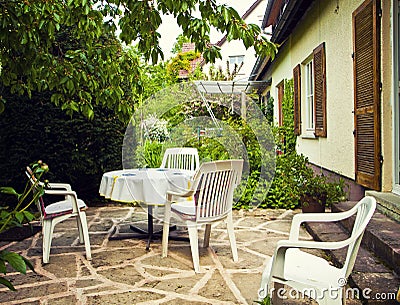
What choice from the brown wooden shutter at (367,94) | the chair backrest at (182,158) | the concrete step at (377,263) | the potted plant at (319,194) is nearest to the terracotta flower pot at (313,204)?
the potted plant at (319,194)

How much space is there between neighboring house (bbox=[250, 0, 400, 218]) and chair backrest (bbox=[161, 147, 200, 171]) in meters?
1.99

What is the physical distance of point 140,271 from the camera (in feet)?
12.4

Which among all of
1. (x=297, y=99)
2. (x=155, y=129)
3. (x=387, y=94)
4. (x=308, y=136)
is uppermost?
(x=297, y=99)

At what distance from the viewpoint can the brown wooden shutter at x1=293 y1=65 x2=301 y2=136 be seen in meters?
8.51

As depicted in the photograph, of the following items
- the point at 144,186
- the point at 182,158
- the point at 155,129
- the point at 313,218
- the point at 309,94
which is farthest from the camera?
the point at 155,129

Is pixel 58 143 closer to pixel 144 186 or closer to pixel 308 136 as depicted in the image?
pixel 144 186

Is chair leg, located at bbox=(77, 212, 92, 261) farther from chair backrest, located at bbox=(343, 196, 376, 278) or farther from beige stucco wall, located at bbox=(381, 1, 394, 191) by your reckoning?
beige stucco wall, located at bbox=(381, 1, 394, 191)

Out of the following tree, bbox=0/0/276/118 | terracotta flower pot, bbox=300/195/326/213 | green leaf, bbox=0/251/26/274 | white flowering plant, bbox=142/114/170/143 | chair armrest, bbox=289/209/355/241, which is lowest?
terracotta flower pot, bbox=300/195/326/213

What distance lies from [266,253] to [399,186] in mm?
1433

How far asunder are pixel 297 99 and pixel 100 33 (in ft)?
20.3

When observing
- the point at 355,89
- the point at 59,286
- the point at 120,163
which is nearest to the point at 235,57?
the point at 120,163

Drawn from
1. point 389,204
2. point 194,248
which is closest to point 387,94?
point 389,204

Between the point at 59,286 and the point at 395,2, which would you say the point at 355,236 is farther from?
the point at 395,2

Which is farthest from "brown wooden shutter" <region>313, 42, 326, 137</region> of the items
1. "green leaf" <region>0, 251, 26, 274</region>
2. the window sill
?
"green leaf" <region>0, 251, 26, 274</region>
